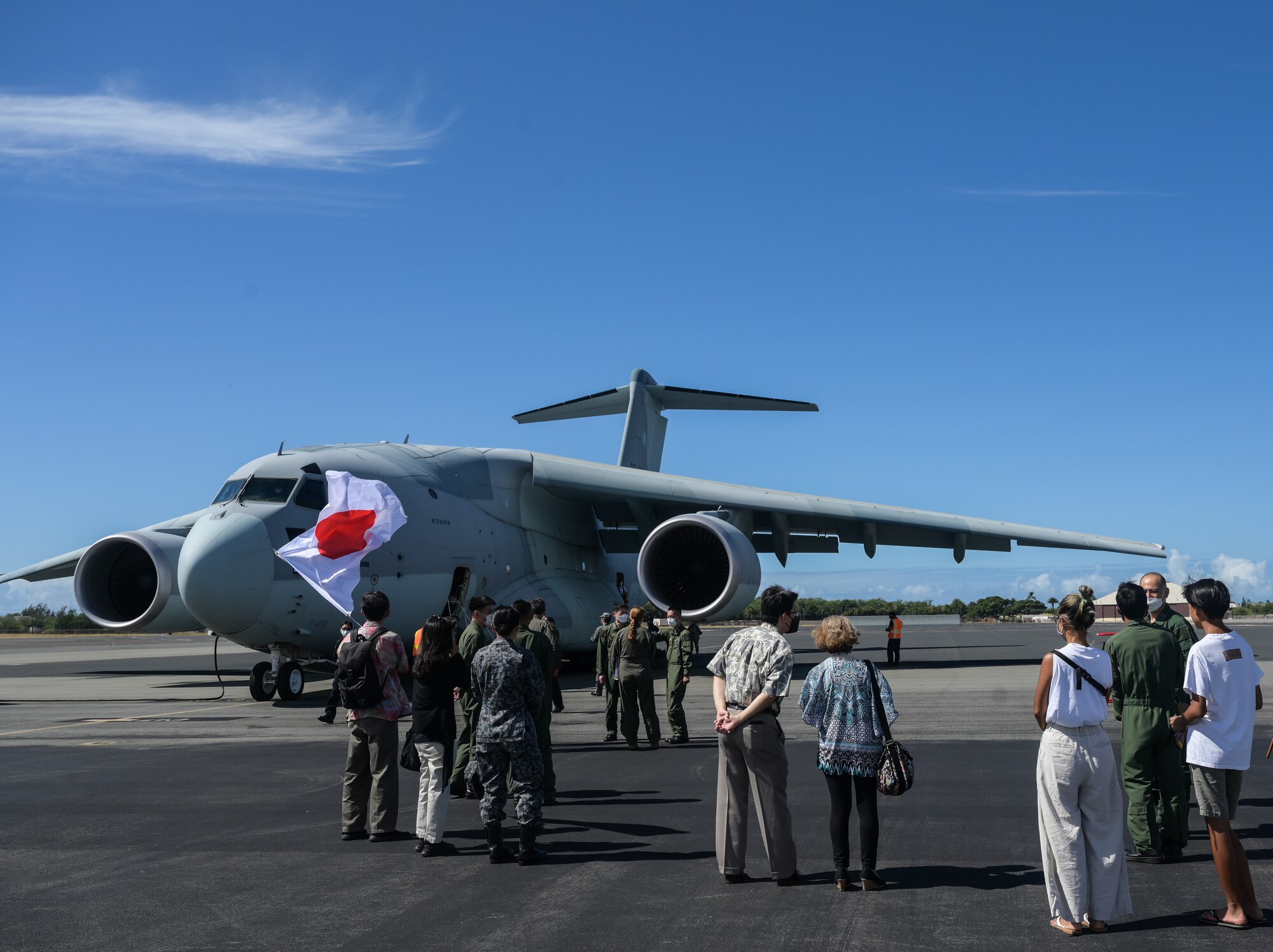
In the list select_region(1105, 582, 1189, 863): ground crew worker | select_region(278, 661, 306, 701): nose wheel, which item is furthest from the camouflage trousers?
select_region(278, 661, 306, 701): nose wheel

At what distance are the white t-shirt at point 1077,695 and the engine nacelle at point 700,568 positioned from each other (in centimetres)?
1337

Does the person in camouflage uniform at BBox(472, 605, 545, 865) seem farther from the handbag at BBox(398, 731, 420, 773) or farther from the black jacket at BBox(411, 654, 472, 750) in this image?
the handbag at BBox(398, 731, 420, 773)

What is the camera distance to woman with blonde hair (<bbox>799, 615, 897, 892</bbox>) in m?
6.03

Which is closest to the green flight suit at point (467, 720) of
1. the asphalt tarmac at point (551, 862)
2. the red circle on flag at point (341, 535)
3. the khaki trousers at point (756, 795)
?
the asphalt tarmac at point (551, 862)

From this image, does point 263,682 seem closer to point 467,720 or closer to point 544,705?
point 467,720

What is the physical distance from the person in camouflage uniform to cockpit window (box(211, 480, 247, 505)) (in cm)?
1078

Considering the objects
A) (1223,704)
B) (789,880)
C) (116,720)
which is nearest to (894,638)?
(116,720)

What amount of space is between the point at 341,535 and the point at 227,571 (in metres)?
4.55

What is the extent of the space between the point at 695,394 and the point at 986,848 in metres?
22.6

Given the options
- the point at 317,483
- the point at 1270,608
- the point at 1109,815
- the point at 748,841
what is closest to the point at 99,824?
the point at 748,841

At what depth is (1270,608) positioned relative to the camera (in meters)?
107

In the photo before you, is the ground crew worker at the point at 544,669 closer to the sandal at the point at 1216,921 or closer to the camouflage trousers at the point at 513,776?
the camouflage trousers at the point at 513,776

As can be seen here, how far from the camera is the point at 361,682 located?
753 cm

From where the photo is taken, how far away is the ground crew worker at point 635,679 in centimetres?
1182
